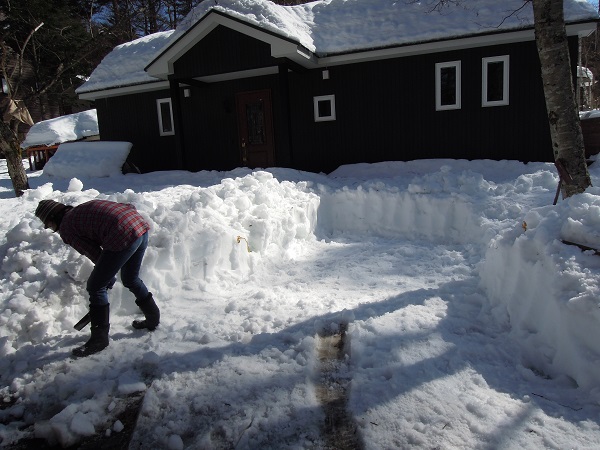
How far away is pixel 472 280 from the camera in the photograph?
17.1ft

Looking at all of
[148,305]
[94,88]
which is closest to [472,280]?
[148,305]

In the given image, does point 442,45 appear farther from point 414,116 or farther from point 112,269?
point 112,269

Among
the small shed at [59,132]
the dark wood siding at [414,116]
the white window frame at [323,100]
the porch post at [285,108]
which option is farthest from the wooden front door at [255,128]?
the small shed at [59,132]

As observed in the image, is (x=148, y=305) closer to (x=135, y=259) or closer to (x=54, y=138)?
(x=135, y=259)

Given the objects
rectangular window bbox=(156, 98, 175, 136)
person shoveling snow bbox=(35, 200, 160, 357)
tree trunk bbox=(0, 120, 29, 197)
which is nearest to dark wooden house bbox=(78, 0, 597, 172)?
rectangular window bbox=(156, 98, 175, 136)

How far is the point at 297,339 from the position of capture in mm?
3748

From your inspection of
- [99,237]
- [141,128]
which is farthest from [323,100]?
[99,237]

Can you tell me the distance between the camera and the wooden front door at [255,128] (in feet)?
41.2

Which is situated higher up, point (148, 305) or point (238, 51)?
point (238, 51)

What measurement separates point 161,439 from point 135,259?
173 cm

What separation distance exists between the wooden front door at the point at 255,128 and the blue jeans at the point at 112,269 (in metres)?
9.11

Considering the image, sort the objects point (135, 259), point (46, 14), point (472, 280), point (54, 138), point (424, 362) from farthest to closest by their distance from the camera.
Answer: point (54, 138), point (46, 14), point (472, 280), point (135, 259), point (424, 362)

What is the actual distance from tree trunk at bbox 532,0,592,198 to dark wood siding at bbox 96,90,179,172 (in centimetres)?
1185

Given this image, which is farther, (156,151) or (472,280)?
(156,151)
